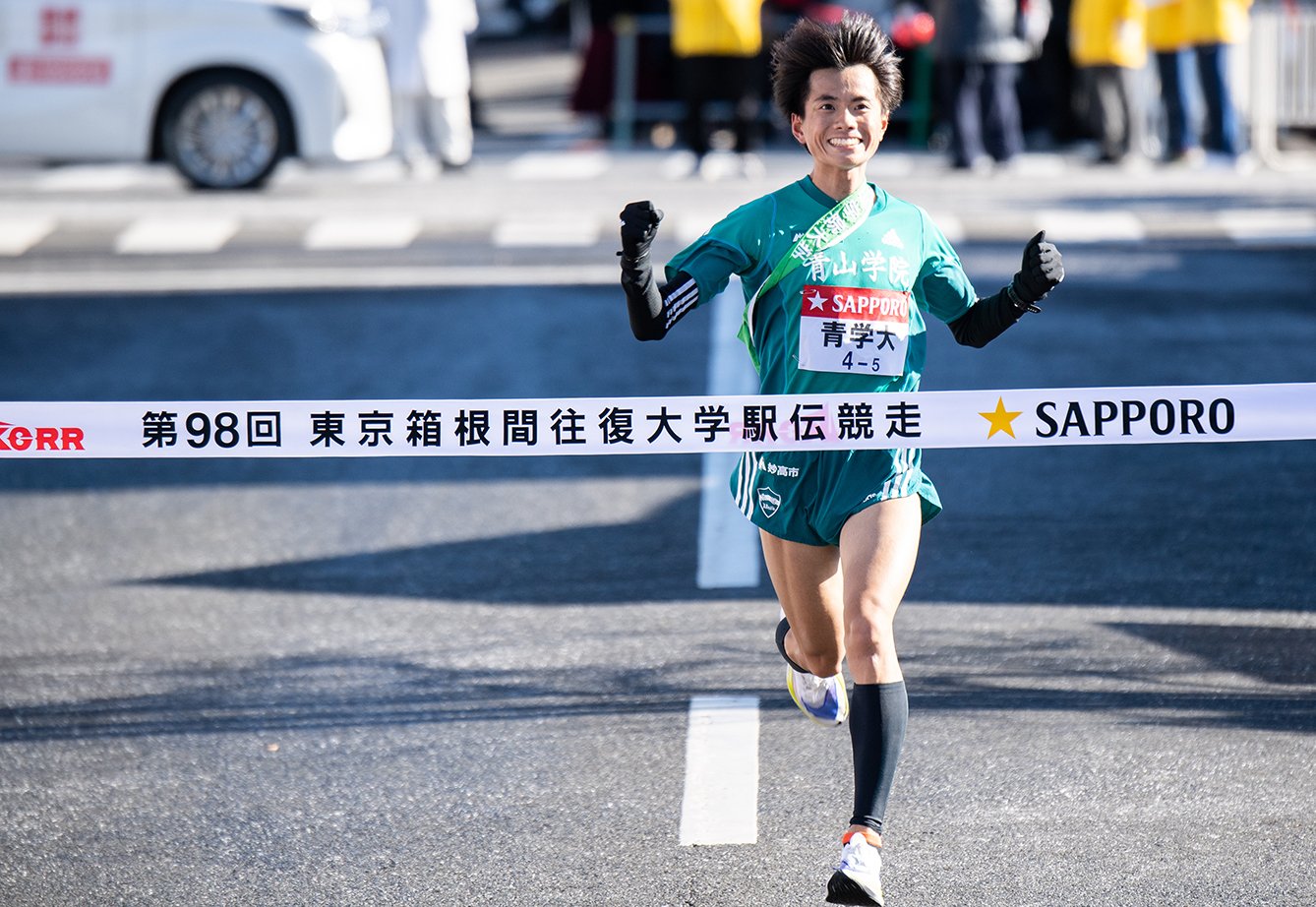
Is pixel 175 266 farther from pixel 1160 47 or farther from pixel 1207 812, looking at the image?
pixel 1207 812

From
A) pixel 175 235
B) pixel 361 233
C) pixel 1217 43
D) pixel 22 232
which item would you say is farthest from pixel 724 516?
pixel 1217 43

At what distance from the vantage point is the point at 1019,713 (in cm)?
568

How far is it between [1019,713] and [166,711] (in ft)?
8.09

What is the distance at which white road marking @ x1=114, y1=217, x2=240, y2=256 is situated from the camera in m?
13.7

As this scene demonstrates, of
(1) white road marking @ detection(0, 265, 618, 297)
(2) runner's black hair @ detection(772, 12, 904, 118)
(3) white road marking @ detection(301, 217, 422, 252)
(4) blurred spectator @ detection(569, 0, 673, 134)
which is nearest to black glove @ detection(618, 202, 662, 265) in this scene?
(2) runner's black hair @ detection(772, 12, 904, 118)

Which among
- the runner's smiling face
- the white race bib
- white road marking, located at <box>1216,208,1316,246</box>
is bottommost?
white road marking, located at <box>1216,208,1316,246</box>

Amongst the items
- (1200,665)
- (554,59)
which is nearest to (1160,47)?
(1200,665)

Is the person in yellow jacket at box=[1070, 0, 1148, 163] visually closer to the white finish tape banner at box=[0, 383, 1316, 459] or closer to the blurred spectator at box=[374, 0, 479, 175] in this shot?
the blurred spectator at box=[374, 0, 479, 175]

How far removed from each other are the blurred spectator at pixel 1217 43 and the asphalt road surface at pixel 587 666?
570cm

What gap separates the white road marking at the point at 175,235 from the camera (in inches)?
539

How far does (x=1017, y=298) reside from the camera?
4566mm

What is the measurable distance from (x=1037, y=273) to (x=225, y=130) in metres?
12.4

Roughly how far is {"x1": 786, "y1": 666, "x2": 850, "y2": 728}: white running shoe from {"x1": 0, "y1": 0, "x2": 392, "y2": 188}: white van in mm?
11046

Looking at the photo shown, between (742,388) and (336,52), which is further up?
(336,52)
